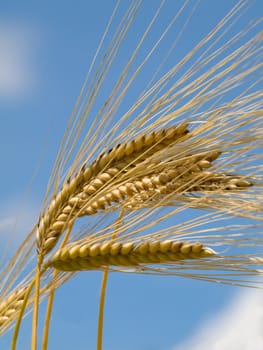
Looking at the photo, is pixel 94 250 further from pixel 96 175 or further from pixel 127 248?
pixel 96 175

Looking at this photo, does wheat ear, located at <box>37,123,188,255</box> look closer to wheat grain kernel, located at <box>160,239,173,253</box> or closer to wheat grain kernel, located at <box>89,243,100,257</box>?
wheat grain kernel, located at <box>89,243,100,257</box>

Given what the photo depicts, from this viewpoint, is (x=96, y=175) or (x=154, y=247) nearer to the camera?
(x=154, y=247)

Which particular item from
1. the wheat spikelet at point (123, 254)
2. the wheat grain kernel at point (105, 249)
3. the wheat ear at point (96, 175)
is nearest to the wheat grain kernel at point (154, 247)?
the wheat spikelet at point (123, 254)

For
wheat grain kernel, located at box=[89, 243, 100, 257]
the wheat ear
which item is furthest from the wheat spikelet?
the wheat ear

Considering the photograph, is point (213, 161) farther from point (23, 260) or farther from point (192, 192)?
point (23, 260)

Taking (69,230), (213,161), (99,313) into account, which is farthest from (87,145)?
(99,313)

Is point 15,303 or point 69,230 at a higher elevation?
point 69,230

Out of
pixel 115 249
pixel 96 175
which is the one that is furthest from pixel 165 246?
pixel 96 175
